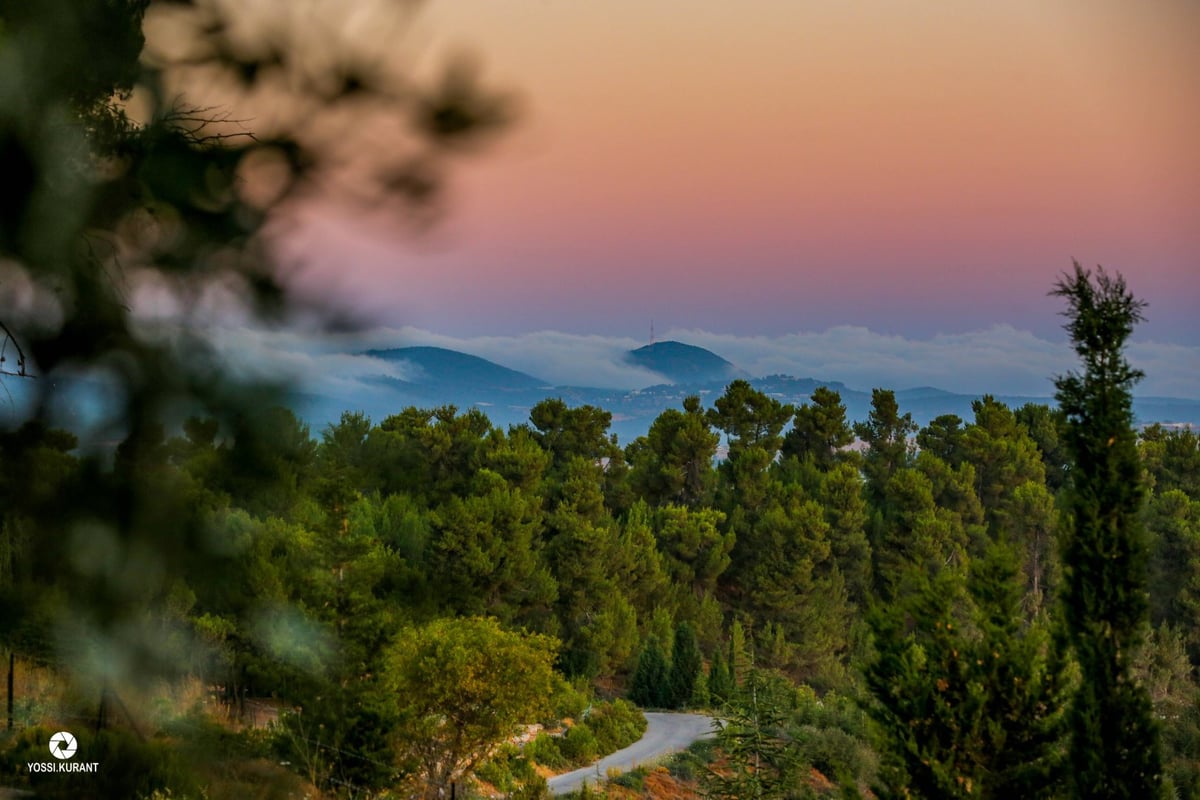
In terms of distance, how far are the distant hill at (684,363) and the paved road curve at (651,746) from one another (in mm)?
84189

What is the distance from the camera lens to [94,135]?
6.68 ft

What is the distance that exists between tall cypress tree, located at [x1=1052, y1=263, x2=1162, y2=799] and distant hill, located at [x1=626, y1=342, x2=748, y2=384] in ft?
332

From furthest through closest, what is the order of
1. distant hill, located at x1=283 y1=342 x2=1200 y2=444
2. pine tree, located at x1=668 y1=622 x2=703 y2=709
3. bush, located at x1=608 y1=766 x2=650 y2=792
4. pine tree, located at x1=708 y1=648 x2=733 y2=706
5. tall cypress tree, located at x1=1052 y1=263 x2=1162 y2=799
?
distant hill, located at x1=283 y1=342 x2=1200 y2=444, pine tree, located at x1=668 y1=622 x2=703 y2=709, pine tree, located at x1=708 y1=648 x2=733 y2=706, bush, located at x1=608 y1=766 x2=650 y2=792, tall cypress tree, located at x1=1052 y1=263 x2=1162 y2=799

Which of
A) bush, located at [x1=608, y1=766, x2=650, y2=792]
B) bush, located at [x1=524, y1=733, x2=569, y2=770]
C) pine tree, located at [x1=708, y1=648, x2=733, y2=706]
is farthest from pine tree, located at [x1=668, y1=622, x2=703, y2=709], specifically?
bush, located at [x1=608, y1=766, x2=650, y2=792]

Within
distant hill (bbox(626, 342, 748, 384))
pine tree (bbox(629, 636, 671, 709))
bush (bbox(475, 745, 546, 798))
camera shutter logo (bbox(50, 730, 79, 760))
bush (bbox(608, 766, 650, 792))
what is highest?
distant hill (bbox(626, 342, 748, 384))

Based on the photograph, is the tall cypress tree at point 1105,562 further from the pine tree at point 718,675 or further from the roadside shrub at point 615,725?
the pine tree at point 718,675

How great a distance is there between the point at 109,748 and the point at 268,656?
2.35ft

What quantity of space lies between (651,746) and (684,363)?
96.5 m

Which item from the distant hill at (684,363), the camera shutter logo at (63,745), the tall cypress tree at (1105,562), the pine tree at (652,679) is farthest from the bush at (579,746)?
the distant hill at (684,363)

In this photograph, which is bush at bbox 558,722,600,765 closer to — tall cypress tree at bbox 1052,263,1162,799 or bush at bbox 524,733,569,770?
bush at bbox 524,733,569,770

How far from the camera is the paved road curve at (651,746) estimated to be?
54.5 ft

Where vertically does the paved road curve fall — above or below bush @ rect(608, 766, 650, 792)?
below

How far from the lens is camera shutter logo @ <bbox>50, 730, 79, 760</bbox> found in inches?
97.9

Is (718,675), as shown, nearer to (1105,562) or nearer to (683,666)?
(683,666)
